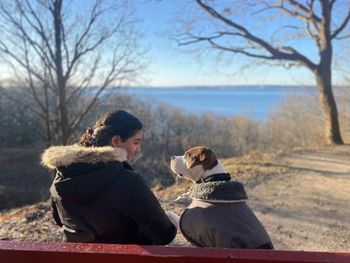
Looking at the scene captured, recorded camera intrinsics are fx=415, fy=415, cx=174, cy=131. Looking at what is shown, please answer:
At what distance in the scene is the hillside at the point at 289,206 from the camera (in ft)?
17.6

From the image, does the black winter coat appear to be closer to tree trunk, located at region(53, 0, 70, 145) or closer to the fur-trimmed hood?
the fur-trimmed hood

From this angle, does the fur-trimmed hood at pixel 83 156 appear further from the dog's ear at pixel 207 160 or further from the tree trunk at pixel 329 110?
the tree trunk at pixel 329 110

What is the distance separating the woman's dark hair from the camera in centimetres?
260

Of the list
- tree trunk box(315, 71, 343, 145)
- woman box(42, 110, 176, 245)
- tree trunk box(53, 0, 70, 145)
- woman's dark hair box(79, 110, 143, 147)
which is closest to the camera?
woman box(42, 110, 176, 245)

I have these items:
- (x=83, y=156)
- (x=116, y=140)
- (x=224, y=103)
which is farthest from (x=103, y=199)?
(x=224, y=103)

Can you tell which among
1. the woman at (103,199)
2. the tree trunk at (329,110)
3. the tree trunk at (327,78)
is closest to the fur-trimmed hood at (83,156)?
the woman at (103,199)

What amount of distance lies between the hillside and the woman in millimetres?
2419

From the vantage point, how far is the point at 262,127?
3472 centimetres

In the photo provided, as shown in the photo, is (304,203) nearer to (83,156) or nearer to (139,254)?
(83,156)

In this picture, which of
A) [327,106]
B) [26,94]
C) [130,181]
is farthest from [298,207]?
[26,94]

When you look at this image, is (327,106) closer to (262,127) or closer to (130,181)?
(130,181)

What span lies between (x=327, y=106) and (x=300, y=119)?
726 inches

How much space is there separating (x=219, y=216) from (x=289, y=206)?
15.0ft

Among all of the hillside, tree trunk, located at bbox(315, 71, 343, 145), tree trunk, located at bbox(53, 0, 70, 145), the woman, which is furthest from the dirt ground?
tree trunk, located at bbox(53, 0, 70, 145)
